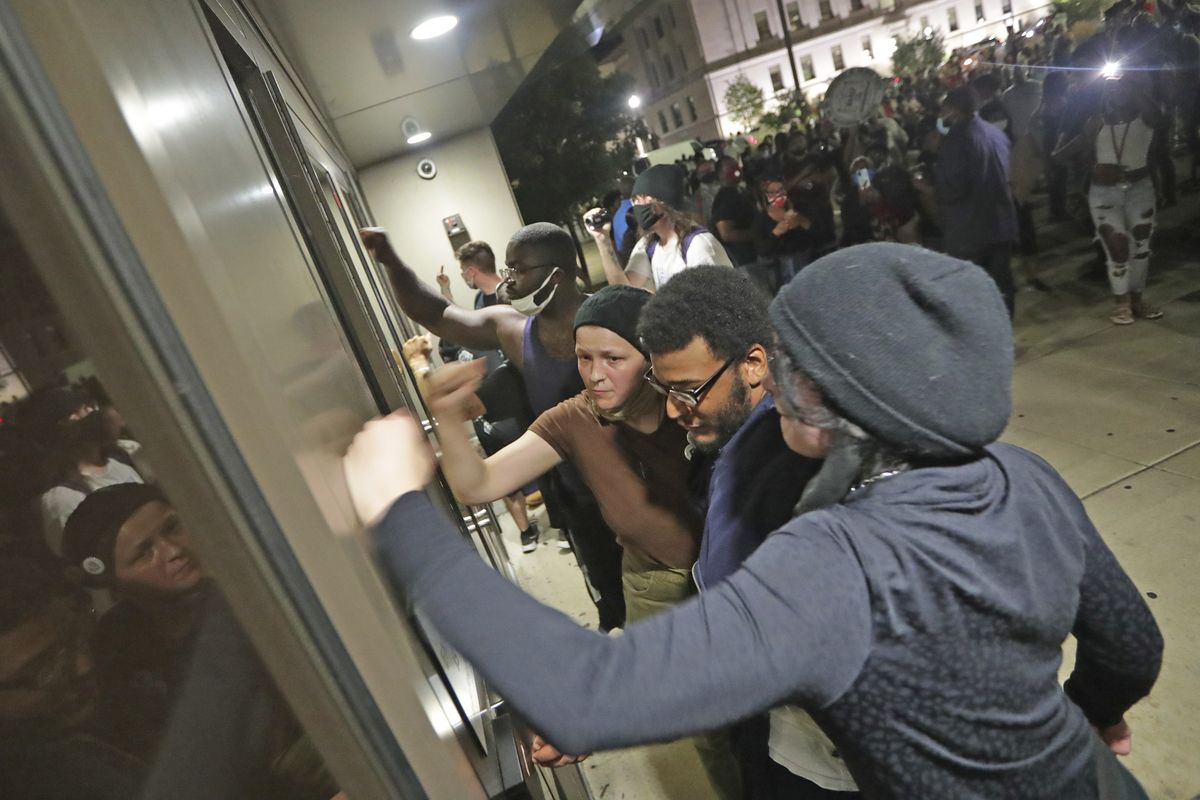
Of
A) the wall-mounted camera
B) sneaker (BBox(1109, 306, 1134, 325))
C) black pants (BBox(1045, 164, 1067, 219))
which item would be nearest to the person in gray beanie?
→ sneaker (BBox(1109, 306, 1134, 325))

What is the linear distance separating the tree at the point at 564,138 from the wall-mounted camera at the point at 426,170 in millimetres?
10865

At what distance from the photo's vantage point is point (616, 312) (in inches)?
84.6

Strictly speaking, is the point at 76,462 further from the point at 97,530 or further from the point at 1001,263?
the point at 1001,263

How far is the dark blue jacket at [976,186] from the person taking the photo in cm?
509

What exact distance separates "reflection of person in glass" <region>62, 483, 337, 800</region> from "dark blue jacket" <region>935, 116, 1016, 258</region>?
5.61 m

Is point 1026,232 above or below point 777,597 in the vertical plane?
below

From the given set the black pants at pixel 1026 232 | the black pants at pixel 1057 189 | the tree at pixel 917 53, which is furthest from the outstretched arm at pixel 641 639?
the tree at pixel 917 53

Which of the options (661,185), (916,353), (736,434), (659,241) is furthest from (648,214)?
(916,353)

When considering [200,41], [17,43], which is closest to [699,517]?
[200,41]

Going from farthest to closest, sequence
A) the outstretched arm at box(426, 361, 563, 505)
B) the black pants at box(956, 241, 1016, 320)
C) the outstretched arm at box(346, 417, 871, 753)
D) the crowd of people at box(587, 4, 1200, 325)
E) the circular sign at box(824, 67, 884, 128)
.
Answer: the circular sign at box(824, 67, 884, 128), the black pants at box(956, 241, 1016, 320), the crowd of people at box(587, 4, 1200, 325), the outstretched arm at box(426, 361, 563, 505), the outstretched arm at box(346, 417, 871, 753)

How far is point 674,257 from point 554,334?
1677 mm

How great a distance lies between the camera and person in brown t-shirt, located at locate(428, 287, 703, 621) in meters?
2.12

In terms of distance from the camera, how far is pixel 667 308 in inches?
72.3

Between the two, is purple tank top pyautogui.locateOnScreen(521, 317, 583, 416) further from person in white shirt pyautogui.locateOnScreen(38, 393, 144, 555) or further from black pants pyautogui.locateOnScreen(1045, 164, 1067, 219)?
black pants pyautogui.locateOnScreen(1045, 164, 1067, 219)
